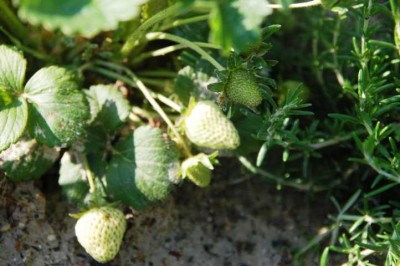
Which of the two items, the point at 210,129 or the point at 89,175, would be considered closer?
the point at 210,129

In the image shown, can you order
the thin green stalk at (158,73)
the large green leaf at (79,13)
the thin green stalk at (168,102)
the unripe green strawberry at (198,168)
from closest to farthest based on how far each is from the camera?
1. the large green leaf at (79,13)
2. the unripe green strawberry at (198,168)
3. the thin green stalk at (168,102)
4. the thin green stalk at (158,73)

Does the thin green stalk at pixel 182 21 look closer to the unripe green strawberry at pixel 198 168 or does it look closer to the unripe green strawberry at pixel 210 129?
the unripe green strawberry at pixel 210 129

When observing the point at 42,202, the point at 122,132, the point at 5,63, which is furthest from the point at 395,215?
the point at 5,63

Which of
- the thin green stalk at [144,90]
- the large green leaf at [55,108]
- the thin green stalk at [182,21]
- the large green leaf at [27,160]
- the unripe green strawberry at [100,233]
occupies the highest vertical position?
the thin green stalk at [182,21]

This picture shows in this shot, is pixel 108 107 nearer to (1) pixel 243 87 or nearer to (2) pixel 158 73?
(2) pixel 158 73

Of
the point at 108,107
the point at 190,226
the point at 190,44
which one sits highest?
the point at 190,44

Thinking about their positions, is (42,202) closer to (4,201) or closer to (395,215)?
(4,201)

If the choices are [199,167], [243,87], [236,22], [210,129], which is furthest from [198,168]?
[236,22]

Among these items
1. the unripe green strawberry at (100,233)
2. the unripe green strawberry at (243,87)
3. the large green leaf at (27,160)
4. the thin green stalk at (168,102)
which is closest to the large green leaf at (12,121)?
the large green leaf at (27,160)
